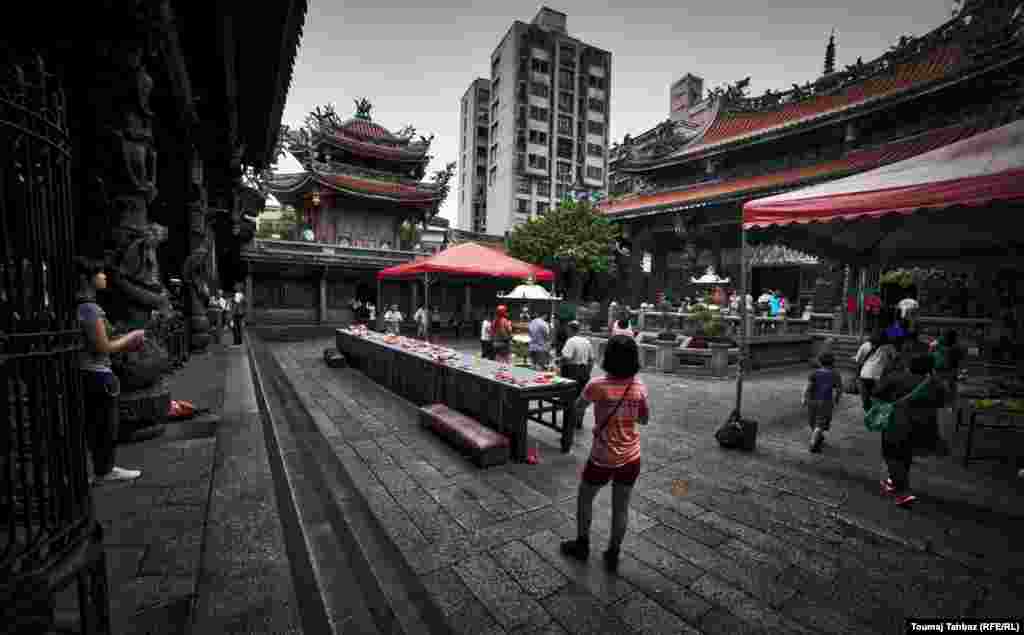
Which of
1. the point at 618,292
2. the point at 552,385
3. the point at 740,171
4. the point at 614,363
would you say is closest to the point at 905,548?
the point at 614,363

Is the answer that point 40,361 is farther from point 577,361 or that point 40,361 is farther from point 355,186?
point 355,186

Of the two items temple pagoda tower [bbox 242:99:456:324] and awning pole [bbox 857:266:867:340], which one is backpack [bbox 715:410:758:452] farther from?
temple pagoda tower [bbox 242:99:456:324]

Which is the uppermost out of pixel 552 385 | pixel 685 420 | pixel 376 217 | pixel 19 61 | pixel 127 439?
pixel 376 217

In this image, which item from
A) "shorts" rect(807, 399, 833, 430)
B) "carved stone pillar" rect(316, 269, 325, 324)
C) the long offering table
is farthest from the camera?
"carved stone pillar" rect(316, 269, 325, 324)

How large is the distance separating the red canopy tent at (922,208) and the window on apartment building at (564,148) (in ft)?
141

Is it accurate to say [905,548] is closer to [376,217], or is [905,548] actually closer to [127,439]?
[127,439]

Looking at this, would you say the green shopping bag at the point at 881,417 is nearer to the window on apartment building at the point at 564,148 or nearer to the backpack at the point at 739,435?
A: the backpack at the point at 739,435

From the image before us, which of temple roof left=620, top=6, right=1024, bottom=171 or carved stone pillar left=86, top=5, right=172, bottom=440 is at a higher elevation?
temple roof left=620, top=6, right=1024, bottom=171

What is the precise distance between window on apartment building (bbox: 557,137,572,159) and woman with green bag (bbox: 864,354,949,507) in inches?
1847

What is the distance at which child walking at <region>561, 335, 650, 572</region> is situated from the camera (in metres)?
2.53

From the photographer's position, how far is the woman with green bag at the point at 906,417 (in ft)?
11.3

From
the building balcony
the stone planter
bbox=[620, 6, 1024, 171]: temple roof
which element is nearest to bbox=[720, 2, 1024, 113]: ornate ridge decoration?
bbox=[620, 6, 1024, 171]: temple roof

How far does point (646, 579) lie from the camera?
2.52 meters

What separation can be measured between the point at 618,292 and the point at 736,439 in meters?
20.0
